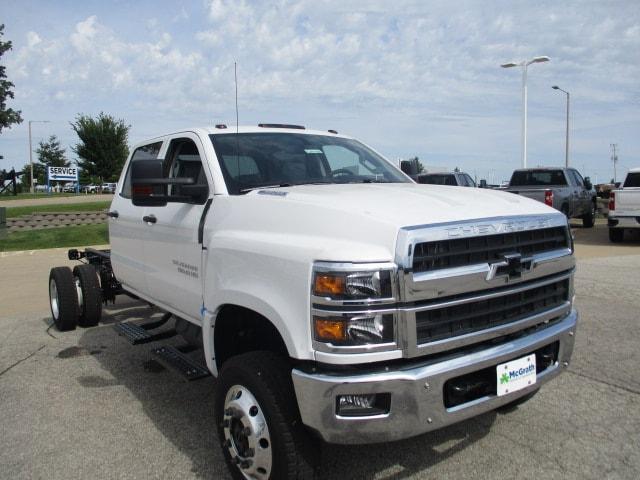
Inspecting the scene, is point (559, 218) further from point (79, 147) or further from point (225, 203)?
point (79, 147)

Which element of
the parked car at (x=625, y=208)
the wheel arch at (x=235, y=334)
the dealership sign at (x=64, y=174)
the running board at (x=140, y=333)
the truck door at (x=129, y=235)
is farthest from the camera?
the dealership sign at (x=64, y=174)

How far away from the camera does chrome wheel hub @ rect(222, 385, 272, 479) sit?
2891 mm

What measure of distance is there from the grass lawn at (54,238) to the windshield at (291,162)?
505 inches

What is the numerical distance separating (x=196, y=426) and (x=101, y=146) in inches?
1825

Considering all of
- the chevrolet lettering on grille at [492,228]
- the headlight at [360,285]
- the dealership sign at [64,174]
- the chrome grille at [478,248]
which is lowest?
the headlight at [360,285]

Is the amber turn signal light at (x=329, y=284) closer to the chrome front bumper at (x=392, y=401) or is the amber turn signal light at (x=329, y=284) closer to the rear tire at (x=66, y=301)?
the chrome front bumper at (x=392, y=401)

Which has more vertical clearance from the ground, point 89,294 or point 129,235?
point 129,235

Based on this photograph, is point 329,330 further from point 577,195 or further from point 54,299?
point 577,195

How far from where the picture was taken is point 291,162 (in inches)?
165

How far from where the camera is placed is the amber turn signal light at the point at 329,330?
2.58m

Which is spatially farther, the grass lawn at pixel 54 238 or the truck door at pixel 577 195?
the truck door at pixel 577 195

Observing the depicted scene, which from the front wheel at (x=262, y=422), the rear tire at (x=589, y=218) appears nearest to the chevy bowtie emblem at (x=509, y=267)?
the front wheel at (x=262, y=422)

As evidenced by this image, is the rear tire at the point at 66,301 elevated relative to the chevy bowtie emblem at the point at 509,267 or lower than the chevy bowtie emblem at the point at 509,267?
lower

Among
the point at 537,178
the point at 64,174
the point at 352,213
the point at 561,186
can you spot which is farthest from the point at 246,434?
the point at 64,174
